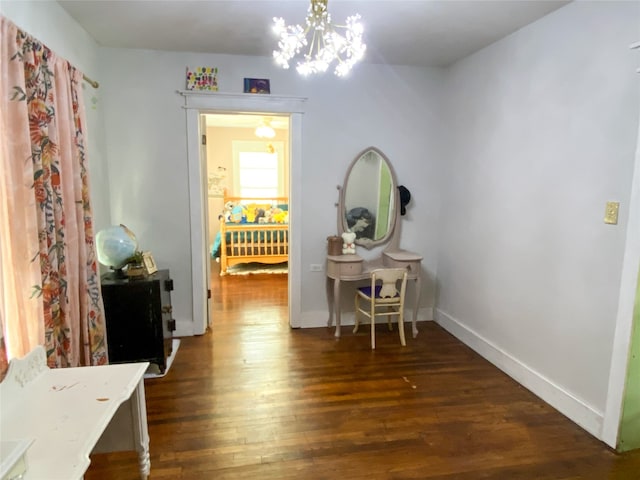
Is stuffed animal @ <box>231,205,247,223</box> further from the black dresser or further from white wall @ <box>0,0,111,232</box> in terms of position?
the black dresser

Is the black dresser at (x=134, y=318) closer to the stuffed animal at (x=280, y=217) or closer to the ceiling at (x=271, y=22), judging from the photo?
the ceiling at (x=271, y=22)

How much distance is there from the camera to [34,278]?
176 centimetres

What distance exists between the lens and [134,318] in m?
2.69

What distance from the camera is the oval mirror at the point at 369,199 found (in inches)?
144

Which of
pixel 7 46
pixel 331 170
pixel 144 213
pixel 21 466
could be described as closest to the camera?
pixel 21 466

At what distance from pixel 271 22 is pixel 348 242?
1.89 metres

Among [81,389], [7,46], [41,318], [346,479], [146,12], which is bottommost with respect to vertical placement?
[346,479]

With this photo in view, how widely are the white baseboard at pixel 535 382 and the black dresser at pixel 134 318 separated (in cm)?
249

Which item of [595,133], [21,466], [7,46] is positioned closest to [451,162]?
[595,133]

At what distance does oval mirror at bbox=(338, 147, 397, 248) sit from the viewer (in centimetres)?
365

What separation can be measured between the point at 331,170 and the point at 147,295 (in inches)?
75.2

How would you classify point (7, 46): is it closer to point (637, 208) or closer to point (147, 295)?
point (147, 295)

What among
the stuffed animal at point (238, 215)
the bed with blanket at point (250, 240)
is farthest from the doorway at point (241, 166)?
the bed with blanket at point (250, 240)

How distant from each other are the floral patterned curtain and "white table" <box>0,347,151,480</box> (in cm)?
20
